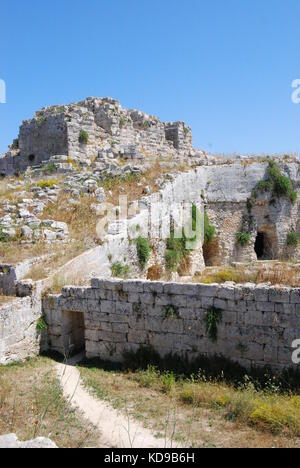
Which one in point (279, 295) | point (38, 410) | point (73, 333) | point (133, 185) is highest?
point (133, 185)

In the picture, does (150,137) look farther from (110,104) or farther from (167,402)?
(167,402)

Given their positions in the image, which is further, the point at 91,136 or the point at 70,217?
the point at 91,136

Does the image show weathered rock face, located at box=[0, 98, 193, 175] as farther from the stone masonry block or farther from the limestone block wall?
the stone masonry block

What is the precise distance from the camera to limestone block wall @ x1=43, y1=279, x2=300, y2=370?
24.3 ft

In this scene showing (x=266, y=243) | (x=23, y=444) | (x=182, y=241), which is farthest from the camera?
(x=266, y=243)

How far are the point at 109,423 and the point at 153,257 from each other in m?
6.76

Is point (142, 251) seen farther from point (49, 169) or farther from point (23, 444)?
point (23, 444)

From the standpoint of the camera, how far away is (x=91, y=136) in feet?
60.2

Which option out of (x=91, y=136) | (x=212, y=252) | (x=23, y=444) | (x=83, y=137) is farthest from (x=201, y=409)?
(x=91, y=136)

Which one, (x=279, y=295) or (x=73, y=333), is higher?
(x=279, y=295)

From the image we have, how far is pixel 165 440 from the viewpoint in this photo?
5527 millimetres

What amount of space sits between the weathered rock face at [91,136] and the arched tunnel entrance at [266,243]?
17.4 feet
